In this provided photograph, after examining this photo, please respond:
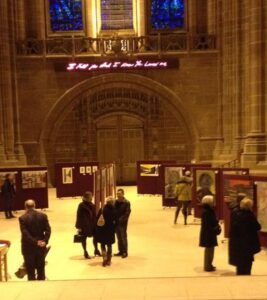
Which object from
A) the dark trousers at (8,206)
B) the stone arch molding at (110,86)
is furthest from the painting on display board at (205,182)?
the stone arch molding at (110,86)

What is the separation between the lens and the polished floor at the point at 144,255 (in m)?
7.99

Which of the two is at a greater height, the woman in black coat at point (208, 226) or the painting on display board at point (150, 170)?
the woman in black coat at point (208, 226)

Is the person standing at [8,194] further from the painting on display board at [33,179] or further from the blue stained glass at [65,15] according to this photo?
the blue stained glass at [65,15]

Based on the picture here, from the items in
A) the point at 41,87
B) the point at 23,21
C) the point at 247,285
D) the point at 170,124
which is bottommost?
the point at 247,285

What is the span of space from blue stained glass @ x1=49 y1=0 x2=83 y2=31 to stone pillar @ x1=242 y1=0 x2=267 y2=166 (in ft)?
28.9

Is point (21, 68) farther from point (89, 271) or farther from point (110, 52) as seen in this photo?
point (89, 271)

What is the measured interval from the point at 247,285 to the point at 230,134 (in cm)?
1524

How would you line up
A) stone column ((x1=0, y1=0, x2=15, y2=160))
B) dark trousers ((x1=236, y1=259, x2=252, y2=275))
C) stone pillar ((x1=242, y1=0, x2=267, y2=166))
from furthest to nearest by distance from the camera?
stone column ((x1=0, y1=0, x2=15, y2=160)) < stone pillar ((x1=242, y1=0, x2=267, y2=166)) < dark trousers ((x1=236, y1=259, x2=252, y2=275))

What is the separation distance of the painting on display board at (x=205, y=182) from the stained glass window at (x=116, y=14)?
39.2ft

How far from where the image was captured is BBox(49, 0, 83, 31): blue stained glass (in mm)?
22062

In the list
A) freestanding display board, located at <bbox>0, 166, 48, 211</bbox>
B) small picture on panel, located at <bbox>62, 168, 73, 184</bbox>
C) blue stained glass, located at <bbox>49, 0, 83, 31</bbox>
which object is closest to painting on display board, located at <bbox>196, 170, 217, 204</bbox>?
freestanding display board, located at <bbox>0, 166, 48, 211</bbox>

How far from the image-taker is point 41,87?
20.8 metres

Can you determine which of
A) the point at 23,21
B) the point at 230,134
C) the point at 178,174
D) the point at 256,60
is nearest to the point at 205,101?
the point at 230,134

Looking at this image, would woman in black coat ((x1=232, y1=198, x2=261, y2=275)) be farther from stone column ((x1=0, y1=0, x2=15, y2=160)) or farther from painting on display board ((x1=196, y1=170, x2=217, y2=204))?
stone column ((x1=0, y1=0, x2=15, y2=160))
